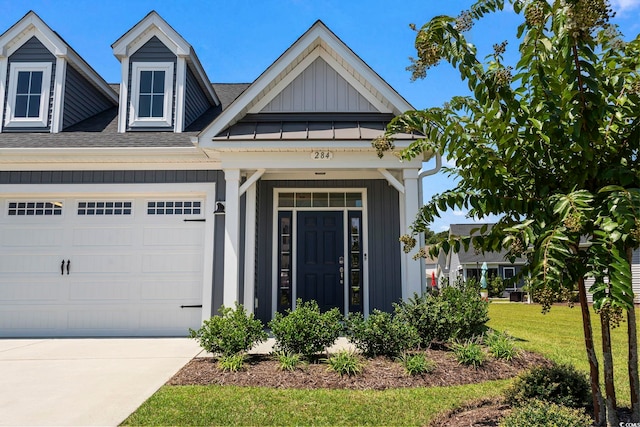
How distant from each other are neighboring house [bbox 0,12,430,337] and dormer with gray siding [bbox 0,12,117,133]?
0.03 metres

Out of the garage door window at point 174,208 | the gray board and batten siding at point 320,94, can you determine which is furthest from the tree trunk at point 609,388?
the garage door window at point 174,208

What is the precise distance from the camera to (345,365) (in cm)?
473

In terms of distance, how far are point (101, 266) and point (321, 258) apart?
411 cm

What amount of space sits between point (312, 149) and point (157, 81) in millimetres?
3990

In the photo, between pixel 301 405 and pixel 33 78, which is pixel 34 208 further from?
pixel 301 405

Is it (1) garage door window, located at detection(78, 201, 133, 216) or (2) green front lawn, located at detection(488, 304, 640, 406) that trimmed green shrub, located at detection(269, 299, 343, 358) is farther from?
(1) garage door window, located at detection(78, 201, 133, 216)

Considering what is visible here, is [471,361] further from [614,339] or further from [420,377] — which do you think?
[614,339]

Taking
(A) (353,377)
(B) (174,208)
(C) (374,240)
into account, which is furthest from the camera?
(C) (374,240)

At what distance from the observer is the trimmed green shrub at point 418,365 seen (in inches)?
185

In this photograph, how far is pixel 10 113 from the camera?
8578mm

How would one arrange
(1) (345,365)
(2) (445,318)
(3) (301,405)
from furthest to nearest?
(2) (445,318), (1) (345,365), (3) (301,405)

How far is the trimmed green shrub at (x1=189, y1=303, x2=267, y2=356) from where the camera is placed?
5.21 meters

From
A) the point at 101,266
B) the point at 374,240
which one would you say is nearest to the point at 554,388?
the point at 374,240

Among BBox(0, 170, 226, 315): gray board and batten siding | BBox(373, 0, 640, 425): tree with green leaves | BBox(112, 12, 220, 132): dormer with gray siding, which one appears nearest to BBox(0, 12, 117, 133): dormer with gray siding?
BBox(0, 170, 226, 315): gray board and batten siding
